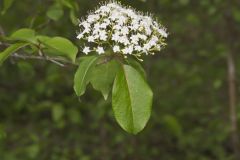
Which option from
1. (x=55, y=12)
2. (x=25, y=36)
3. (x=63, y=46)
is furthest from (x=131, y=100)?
(x=55, y=12)

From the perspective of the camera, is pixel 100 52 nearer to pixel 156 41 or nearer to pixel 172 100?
pixel 156 41

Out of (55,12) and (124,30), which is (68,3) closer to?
(55,12)

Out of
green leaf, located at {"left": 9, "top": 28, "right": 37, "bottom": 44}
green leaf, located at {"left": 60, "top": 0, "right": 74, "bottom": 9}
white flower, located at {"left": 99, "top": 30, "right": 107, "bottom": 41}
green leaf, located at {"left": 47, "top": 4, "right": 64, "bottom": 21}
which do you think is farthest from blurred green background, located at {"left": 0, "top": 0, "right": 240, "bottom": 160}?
white flower, located at {"left": 99, "top": 30, "right": 107, "bottom": 41}

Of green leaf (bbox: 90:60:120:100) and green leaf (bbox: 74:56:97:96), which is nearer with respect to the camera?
green leaf (bbox: 74:56:97:96)

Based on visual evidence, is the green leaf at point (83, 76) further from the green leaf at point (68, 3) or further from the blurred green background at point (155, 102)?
the blurred green background at point (155, 102)

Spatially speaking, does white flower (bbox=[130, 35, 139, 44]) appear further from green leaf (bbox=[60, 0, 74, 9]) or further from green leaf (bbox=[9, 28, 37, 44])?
green leaf (bbox=[60, 0, 74, 9])

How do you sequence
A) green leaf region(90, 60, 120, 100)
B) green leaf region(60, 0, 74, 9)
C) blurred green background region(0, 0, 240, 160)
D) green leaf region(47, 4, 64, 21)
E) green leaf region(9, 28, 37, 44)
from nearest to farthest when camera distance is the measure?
green leaf region(9, 28, 37, 44), green leaf region(90, 60, 120, 100), green leaf region(60, 0, 74, 9), green leaf region(47, 4, 64, 21), blurred green background region(0, 0, 240, 160)

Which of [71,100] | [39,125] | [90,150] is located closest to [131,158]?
[90,150]
